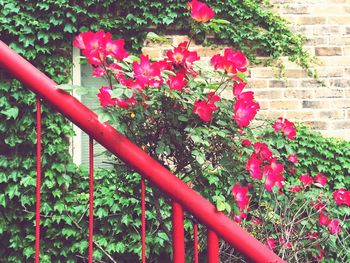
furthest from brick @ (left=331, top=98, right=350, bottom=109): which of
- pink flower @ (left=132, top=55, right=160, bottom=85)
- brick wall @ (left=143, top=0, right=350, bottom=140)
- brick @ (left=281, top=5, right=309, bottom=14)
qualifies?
pink flower @ (left=132, top=55, right=160, bottom=85)

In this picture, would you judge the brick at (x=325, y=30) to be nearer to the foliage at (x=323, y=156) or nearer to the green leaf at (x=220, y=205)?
the foliage at (x=323, y=156)

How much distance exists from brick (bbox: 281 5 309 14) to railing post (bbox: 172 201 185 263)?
2996 mm

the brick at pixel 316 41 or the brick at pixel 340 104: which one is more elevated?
the brick at pixel 316 41

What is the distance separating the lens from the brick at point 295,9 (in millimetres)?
3613

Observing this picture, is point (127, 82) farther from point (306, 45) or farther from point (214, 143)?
point (306, 45)

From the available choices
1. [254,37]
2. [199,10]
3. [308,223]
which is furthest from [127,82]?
[254,37]

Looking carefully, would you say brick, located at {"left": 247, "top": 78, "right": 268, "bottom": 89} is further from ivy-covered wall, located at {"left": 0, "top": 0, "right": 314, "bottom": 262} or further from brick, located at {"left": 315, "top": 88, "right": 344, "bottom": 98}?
brick, located at {"left": 315, "top": 88, "right": 344, "bottom": 98}

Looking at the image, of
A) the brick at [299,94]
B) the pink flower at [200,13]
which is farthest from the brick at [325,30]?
the pink flower at [200,13]

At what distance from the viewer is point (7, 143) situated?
3240 mm

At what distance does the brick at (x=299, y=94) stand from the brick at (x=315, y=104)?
46 millimetres

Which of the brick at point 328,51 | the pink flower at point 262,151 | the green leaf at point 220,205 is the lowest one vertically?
the green leaf at point 220,205

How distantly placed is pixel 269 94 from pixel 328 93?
0.52 m

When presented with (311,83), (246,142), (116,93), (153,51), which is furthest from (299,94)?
(116,93)

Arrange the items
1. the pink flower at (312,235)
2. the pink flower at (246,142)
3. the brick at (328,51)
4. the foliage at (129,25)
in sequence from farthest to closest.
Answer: the brick at (328,51) → the foliage at (129,25) → the pink flower at (312,235) → the pink flower at (246,142)
